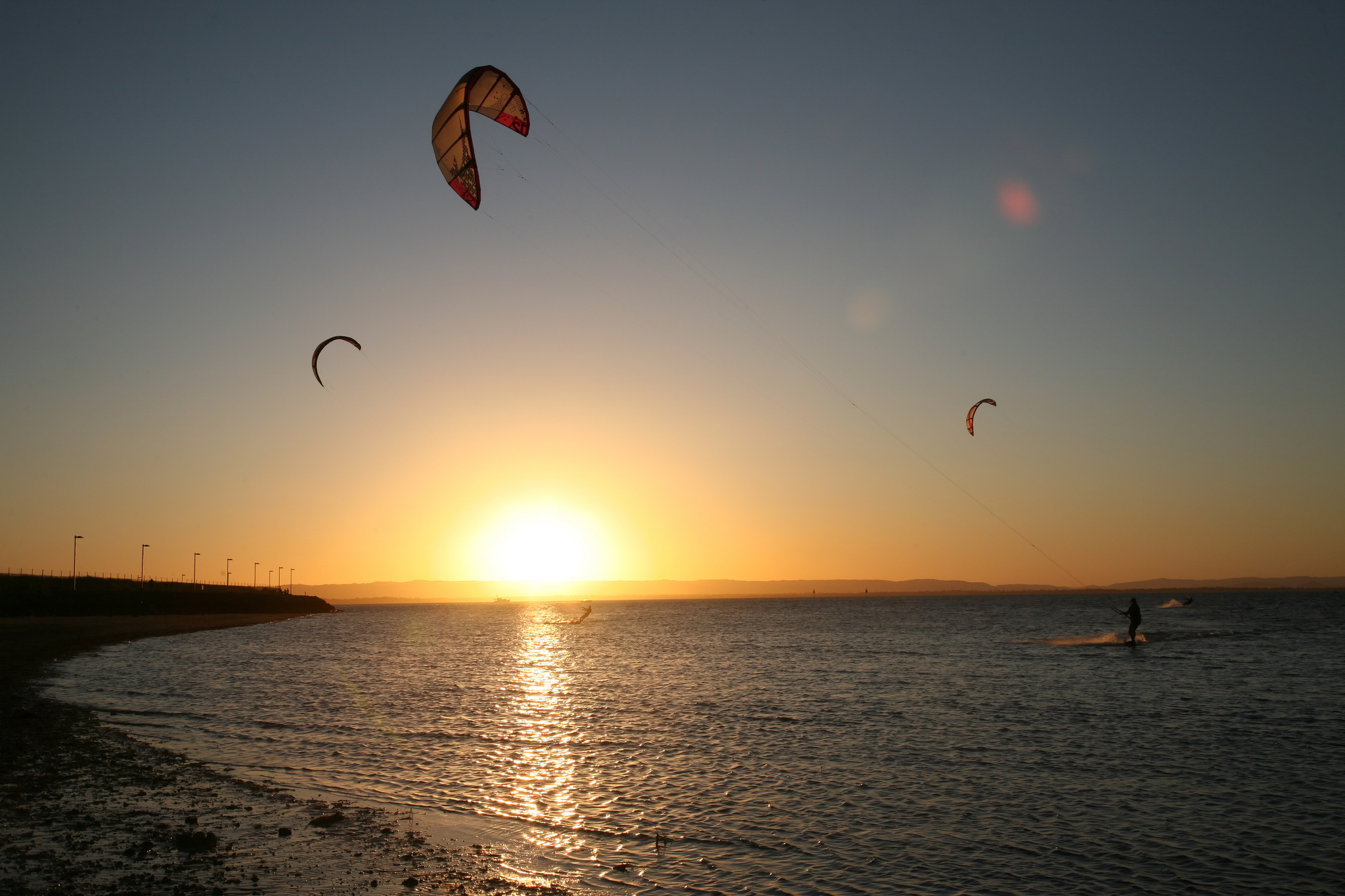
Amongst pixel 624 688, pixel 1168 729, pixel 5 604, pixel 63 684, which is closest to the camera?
pixel 1168 729

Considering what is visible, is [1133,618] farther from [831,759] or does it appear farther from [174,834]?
[174,834]

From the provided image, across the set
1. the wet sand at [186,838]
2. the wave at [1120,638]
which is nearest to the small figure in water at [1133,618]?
the wave at [1120,638]

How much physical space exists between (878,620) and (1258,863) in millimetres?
83582

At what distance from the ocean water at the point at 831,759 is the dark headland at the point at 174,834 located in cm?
80

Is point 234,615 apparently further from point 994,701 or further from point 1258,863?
point 1258,863

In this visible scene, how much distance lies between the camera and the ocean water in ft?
28.9

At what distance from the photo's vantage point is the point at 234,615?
316 ft

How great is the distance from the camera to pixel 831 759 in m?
14.4

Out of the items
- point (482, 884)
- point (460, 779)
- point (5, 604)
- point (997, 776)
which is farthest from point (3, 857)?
point (5, 604)

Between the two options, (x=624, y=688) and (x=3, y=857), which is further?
(x=624, y=688)

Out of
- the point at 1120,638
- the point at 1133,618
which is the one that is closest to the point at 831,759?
the point at 1133,618

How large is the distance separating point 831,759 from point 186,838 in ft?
33.0

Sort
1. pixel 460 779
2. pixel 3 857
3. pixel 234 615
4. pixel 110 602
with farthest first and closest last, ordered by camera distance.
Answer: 1. pixel 234 615
2. pixel 110 602
3. pixel 460 779
4. pixel 3 857

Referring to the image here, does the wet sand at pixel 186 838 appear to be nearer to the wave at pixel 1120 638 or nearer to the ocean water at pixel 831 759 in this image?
the ocean water at pixel 831 759
